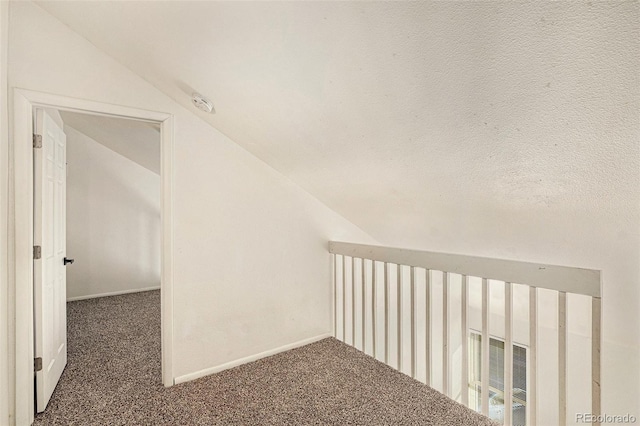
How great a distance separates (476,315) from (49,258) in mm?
4362

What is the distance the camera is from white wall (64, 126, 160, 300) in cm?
455

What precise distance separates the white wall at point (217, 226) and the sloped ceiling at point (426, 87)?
156 mm

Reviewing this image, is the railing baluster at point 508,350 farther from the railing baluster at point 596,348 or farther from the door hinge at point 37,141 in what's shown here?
the door hinge at point 37,141

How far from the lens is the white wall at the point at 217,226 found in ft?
6.23

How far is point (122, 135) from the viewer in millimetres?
4324

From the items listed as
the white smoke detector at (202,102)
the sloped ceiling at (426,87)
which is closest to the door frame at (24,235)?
the sloped ceiling at (426,87)

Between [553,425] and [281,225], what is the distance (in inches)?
140

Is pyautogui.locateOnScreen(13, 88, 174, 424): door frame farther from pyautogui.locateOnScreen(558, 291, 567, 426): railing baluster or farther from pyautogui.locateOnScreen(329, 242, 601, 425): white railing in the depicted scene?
pyautogui.locateOnScreen(558, 291, 567, 426): railing baluster

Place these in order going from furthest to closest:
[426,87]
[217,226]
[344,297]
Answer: [344,297] < [217,226] < [426,87]

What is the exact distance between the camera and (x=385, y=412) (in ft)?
6.49

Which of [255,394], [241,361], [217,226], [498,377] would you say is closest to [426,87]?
[217,226]

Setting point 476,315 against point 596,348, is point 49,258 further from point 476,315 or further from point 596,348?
point 476,315

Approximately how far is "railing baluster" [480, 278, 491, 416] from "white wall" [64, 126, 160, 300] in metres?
4.26

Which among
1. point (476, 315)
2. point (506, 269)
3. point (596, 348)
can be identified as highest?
point (506, 269)
